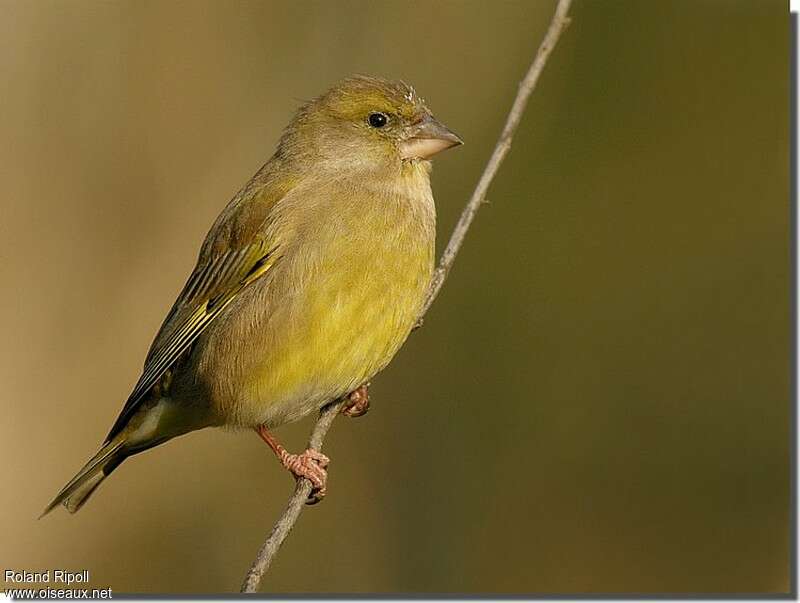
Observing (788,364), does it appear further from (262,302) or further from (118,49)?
(118,49)

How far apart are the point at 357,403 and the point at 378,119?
135 centimetres

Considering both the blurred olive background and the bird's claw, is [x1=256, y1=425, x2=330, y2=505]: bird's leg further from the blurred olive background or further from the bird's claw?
the blurred olive background

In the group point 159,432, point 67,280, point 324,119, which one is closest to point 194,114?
point 67,280

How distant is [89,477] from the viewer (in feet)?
19.4

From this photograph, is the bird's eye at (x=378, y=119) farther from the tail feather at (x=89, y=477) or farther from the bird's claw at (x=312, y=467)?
the tail feather at (x=89, y=477)

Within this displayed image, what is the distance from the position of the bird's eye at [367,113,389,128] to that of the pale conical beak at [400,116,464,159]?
0.14 m

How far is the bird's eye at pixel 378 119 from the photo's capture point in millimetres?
5828

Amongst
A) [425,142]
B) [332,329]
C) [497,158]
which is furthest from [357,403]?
[497,158]

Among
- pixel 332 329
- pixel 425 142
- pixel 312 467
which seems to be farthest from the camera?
pixel 425 142

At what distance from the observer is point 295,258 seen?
5609 millimetres

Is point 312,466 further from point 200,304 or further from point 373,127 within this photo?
point 373,127

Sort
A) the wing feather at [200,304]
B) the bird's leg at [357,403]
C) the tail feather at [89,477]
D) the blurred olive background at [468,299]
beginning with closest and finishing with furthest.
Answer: the wing feather at [200,304]
the tail feather at [89,477]
the bird's leg at [357,403]
the blurred olive background at [468,299]

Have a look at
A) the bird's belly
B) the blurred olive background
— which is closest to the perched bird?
the bird's belly

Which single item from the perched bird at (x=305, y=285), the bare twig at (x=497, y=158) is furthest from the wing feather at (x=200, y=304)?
the bare twig at (x=497, y=158)
